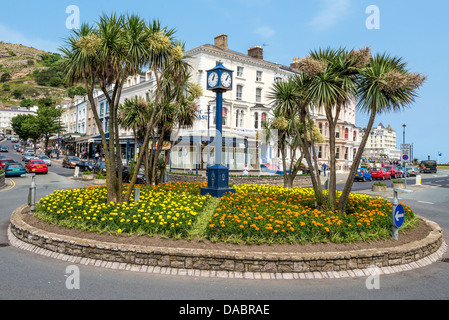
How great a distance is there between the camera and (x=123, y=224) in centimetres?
813

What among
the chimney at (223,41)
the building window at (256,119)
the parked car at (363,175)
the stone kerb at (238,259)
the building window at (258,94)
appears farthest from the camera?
the building window at (258,94)

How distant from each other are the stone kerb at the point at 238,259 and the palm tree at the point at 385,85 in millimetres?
4026

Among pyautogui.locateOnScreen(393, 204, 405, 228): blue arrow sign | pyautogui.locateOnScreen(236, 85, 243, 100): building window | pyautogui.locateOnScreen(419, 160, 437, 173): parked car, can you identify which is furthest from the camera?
pyautogui.locateOnScreen(419, 160, 437, 173): parked car

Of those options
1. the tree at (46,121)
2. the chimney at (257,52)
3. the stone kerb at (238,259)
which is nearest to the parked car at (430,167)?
the chimney at (257,52)

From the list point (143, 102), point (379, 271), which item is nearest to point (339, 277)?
point (379, 271)

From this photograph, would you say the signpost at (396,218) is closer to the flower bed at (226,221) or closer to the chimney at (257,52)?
the flower bed at (226,221)

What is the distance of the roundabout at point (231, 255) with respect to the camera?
21.4ft

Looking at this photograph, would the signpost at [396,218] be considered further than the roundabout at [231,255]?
Yes

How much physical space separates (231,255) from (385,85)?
6446mm

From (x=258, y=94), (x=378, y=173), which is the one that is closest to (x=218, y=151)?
(x=258, y=94)

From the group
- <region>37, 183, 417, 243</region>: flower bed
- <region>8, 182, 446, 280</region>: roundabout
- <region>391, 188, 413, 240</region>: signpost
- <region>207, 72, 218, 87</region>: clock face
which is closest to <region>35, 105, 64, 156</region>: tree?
<region>207, 72, 218, 87</region>: clock face

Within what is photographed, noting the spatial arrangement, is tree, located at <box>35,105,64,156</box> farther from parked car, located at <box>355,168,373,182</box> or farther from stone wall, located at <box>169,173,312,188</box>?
parked car, located at <box>355,168,373,182</box>

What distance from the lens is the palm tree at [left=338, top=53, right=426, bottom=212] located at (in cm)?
902

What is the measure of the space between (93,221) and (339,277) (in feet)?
19.6
